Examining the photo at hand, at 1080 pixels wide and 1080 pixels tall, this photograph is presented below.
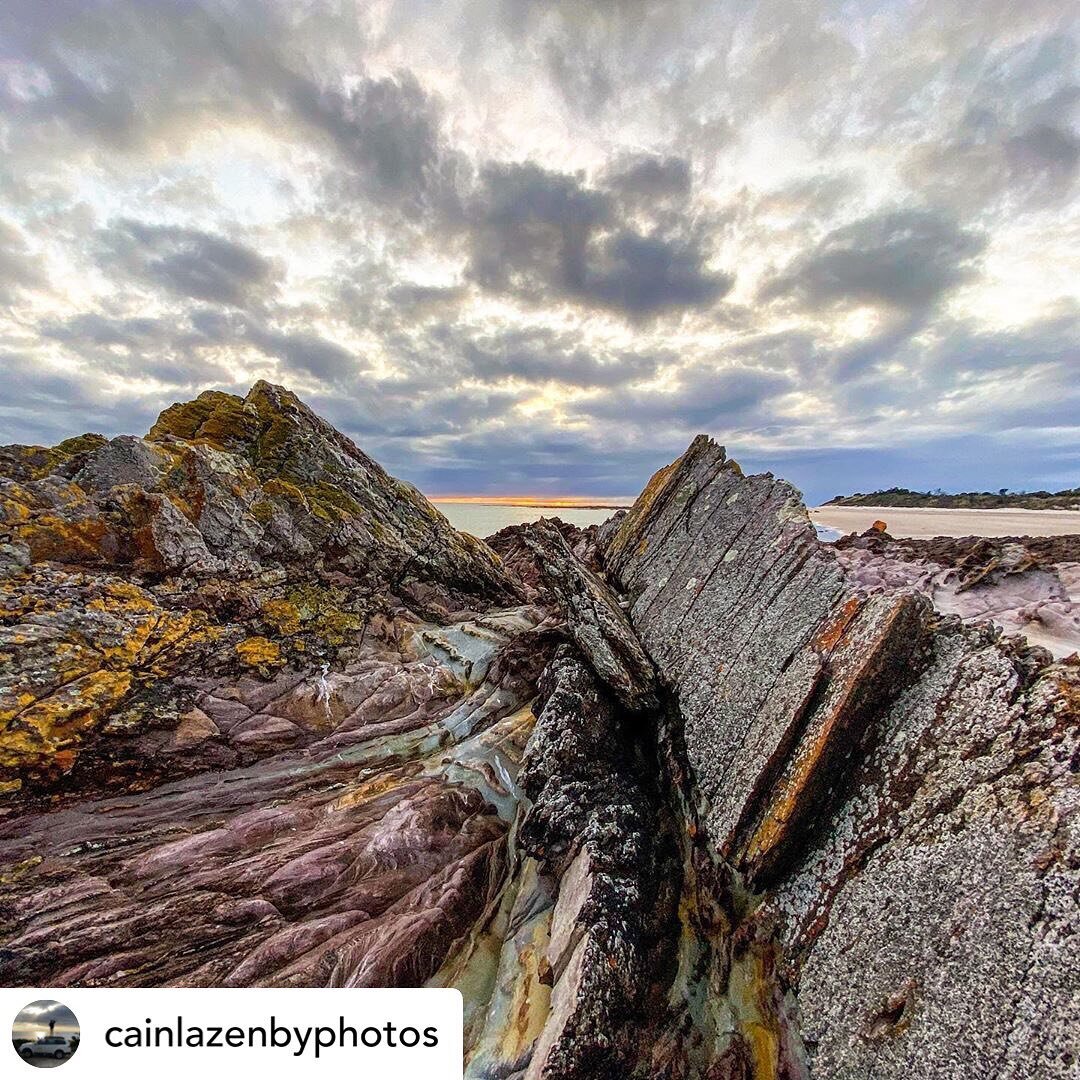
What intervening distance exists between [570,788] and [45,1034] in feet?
27.1

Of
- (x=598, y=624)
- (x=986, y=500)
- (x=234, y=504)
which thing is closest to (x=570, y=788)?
(x=598, y=624)

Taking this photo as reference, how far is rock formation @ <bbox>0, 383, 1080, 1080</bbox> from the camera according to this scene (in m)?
6.38

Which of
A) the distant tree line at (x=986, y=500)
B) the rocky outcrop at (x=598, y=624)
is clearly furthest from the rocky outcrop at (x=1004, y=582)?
the distant tree line at (x=986, y=500)

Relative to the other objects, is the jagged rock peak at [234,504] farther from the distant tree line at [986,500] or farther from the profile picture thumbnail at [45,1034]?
the distant tree line at [986,500]

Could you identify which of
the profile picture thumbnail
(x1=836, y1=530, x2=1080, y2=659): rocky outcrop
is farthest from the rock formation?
the profile picture thumbnail

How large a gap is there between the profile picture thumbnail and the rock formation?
0.44 meters

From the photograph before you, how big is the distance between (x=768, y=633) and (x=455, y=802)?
7.52 m

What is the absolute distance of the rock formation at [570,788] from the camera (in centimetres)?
638

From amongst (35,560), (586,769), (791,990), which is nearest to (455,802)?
(586,769)

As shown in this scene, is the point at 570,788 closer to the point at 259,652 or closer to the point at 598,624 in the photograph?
the point at 598,624

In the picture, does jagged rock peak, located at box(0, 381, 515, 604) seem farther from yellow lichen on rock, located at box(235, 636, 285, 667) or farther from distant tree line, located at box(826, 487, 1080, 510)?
distant tree line, located at box(826, 487, 1080, 510)

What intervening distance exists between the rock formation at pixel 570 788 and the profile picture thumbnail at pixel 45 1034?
442mm

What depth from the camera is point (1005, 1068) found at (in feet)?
16.8

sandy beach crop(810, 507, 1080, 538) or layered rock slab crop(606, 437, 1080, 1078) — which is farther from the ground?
sandy beach crop(810, 507, 1080, 538)
